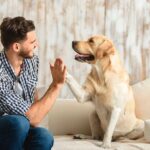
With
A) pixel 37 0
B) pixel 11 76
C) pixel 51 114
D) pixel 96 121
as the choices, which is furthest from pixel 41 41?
pixel 11 76

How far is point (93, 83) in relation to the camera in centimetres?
285

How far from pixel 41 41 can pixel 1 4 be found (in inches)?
15.9

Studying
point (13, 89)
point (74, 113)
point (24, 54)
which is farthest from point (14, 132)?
point (74, 113)

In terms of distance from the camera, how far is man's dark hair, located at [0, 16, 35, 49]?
224 cm

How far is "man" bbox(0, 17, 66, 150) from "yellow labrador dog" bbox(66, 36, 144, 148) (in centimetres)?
55

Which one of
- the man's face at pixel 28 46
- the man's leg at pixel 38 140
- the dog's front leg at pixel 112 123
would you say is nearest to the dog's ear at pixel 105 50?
the dog's front leg at pixel 112 123

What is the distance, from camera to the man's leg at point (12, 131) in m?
2.07

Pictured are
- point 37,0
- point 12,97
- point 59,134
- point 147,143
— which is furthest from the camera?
point 37,0

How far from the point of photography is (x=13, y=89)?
2.24 meters

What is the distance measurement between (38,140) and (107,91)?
0.77 meters

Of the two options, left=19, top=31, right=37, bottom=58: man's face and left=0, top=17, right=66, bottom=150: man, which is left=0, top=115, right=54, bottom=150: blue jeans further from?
left=19, top=31, right=37, bottom=58: man's face

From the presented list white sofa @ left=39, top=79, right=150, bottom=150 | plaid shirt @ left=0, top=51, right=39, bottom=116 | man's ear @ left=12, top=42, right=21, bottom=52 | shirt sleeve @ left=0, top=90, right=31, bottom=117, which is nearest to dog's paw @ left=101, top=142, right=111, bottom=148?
white sofa @ left=39, top=79, right=150, bottom=150

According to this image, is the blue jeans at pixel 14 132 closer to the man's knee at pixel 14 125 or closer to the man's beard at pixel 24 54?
the man's knee at pixel 14 125

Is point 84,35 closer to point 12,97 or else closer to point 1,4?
point 1,4
